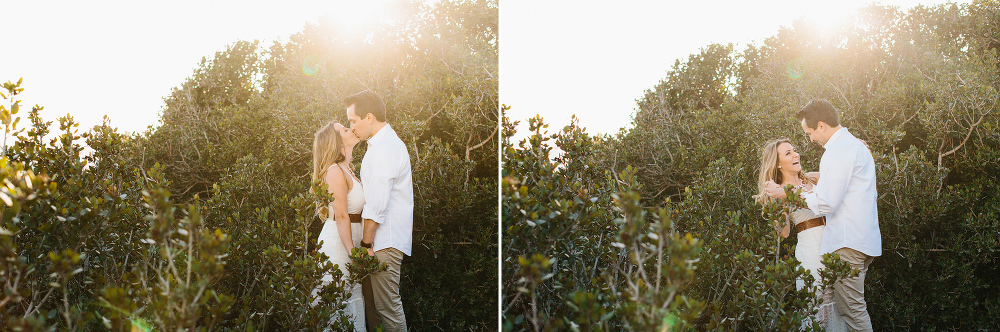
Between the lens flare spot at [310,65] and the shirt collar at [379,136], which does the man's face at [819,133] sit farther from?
the lens flare spot at [310,65]

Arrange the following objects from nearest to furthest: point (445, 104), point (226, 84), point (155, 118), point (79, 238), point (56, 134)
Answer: point (79, 238) → point (56, 134) → point (445, 104) → point (155, 118) → point (226, 84)

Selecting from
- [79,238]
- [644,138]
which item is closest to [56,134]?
[79,238]

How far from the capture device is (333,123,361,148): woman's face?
10.1ft

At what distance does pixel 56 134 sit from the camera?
2857mm

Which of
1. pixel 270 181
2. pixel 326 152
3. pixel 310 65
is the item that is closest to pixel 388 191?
pixel 326 152

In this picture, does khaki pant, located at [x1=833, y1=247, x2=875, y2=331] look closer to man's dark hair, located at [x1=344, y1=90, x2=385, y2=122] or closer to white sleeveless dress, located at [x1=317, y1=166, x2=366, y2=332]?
white sleeveless dress, located at [x1=317, y1=166, x2=366, y2=332]

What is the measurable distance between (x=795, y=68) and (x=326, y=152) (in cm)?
427

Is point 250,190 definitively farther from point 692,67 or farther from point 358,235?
point 692,67

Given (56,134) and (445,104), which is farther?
(445,104)

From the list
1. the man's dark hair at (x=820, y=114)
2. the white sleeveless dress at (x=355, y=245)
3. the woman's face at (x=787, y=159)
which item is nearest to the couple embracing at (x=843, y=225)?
the man's dark hair at (x=820, y=114)

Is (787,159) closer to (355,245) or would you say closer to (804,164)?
(804,164)

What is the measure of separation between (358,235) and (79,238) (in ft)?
4.00

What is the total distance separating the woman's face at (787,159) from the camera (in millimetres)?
3588

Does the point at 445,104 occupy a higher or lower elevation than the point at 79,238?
higher
